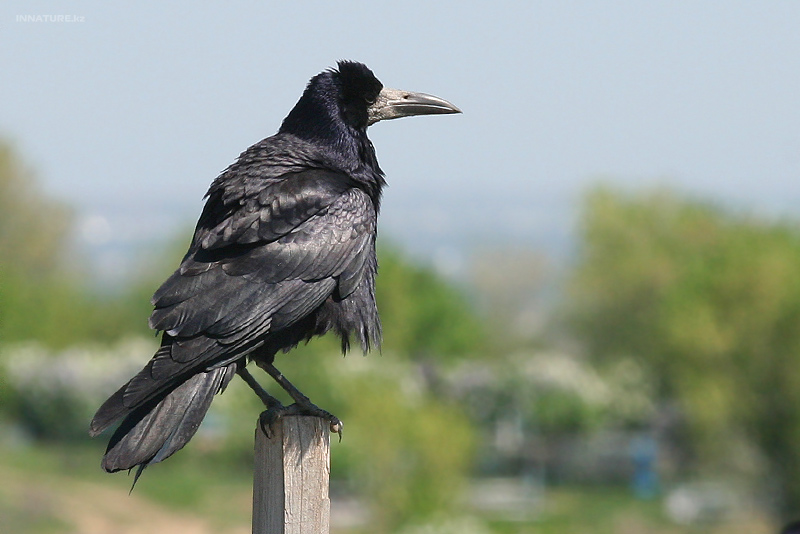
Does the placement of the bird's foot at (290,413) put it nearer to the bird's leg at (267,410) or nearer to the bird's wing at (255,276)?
the bird's leg at (267,410)

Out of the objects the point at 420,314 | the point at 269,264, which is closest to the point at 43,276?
the point at 420,314

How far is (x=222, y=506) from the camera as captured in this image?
29.7 meters

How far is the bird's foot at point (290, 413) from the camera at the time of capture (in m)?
4.83

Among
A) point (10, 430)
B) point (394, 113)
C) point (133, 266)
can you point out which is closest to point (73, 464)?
point (10, 430)

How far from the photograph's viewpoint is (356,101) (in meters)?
6.69

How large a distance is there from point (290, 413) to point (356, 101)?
230 centimetres

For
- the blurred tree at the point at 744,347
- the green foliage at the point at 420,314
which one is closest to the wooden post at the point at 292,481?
the blurred tree at the point at 744,347

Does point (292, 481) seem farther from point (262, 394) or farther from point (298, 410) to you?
point (262, 394)

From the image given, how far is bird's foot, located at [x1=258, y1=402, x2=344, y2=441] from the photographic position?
483 cm

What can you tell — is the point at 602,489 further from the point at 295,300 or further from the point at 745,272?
the point at 295,300

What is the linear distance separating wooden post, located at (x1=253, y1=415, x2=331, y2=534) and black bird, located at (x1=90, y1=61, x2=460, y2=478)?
0.26 m

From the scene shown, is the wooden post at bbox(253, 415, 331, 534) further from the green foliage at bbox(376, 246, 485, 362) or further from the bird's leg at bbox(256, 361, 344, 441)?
the green foliage at bbox(376, 246, 485, 362)

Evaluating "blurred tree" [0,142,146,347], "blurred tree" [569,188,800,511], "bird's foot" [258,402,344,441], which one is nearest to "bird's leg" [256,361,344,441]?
"bird's foot" [258,402,344,441]

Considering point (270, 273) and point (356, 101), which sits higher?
point (356, 101)
